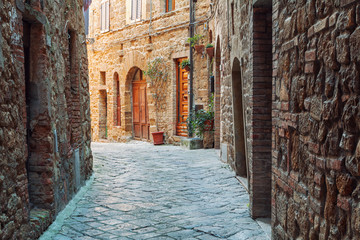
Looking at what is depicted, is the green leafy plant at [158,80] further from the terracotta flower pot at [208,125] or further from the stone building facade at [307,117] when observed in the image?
the stone building facade at [307,117]

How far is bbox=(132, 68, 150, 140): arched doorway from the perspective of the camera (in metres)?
14.1

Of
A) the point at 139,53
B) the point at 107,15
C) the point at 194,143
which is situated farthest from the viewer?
the point at 107,15

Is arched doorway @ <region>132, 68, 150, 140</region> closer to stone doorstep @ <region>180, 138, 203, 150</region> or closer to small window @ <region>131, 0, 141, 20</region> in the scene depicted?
small window @ <region>131, 0, 141, 20</region>

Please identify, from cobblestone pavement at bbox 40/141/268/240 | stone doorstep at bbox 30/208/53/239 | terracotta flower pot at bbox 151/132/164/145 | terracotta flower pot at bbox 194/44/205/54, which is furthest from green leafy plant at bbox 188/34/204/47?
stone doorstep at bbox 30/208/53/239

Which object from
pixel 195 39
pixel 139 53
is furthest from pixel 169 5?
pixel 195 39

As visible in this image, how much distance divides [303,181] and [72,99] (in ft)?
13.4

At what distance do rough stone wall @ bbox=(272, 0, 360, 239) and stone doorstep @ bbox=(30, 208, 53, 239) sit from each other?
211 centimetres

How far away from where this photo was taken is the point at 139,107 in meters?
14.4

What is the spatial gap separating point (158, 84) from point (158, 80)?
13 cm

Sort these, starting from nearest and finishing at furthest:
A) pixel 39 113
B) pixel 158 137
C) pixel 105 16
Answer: pixel 39 113 → pixel 158 137 → pixel 105 16

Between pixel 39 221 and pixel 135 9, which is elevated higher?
pixel 135 9

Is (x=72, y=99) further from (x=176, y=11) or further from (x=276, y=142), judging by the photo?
(x=176, y=11)

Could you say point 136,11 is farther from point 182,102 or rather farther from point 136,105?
point 182,102

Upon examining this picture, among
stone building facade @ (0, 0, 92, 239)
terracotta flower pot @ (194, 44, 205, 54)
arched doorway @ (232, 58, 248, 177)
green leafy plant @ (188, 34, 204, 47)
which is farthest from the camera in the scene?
green leafy plant @ (188, 34, 204, 47)
